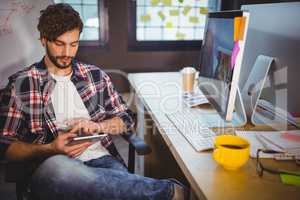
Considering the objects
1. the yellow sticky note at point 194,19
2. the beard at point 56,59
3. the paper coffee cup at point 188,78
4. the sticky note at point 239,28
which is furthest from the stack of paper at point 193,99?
the yellow sticky note at point 194,19

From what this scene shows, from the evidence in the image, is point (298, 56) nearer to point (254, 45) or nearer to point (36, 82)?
point (254, 45)

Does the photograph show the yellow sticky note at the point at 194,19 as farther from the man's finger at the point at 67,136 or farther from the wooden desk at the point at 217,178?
the man's finger at the point at 67,136

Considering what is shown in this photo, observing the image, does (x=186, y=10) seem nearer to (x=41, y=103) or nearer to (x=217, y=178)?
(x=41, y=103)

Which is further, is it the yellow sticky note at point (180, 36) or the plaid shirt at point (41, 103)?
the yellow sticky note at point (180, 36)

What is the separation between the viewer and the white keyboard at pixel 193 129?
116 centimetres

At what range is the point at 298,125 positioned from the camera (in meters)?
1.33

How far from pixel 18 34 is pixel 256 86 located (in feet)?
5.56

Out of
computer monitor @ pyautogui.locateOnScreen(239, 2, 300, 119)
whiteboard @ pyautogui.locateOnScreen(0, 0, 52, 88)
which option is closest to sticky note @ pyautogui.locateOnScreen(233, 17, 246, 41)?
computer monitor @ pyautogui.locateOnScreen(239, 2, 300, 119)

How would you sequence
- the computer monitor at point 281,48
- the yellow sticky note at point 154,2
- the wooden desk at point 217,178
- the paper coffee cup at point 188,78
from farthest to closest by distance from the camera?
the yellow sticky note at point 154,2
the paper coffee cup at point 188,78
the computer monitor at point 281,48
the wooden desk at point 217,178

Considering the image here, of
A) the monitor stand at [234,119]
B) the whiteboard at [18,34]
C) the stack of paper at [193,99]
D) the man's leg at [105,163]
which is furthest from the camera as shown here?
the whiteboard at [18,34]

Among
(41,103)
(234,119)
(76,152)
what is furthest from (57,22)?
(234,119)

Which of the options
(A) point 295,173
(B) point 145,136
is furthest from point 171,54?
(A) point 295,173

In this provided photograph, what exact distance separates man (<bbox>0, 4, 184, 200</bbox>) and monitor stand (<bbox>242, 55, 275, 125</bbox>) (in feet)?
1.78

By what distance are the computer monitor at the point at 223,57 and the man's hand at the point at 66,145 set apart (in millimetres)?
639
